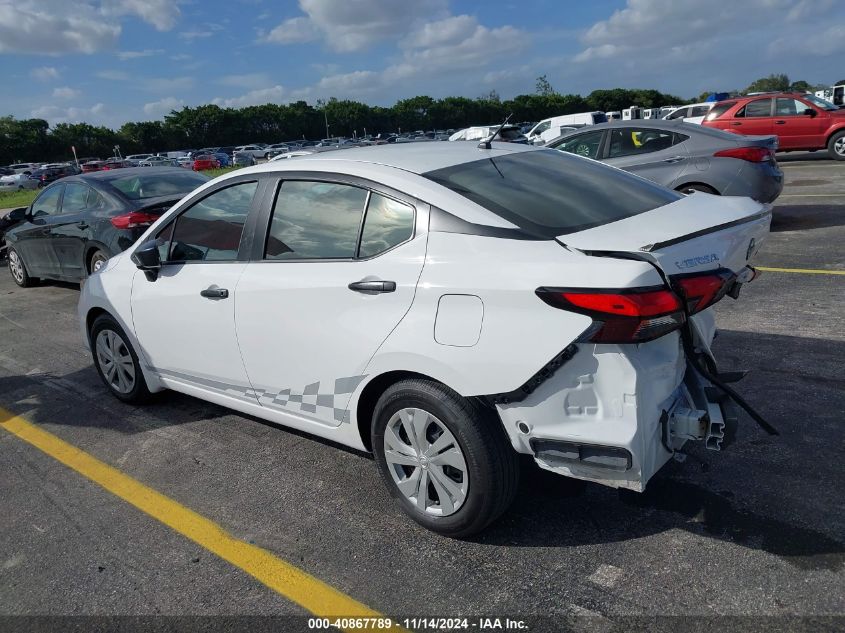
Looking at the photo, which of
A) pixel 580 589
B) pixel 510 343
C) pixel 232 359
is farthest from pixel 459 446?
pixel 232 359

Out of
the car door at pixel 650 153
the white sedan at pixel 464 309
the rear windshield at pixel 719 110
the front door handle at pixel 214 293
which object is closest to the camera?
the white sedan at pixel 464 309

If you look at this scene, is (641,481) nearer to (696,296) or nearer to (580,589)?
(580,589)

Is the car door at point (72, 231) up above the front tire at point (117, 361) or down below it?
above

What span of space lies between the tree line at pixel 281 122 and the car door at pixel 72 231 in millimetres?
74864

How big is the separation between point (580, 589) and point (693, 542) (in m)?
0.58

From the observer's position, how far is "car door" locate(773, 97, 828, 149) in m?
17.0

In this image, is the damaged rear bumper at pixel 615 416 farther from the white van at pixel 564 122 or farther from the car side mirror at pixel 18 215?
the white van at pixel 564 122

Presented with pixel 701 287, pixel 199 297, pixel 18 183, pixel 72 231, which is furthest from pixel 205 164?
pixel 701 287

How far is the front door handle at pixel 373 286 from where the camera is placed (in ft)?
9.58

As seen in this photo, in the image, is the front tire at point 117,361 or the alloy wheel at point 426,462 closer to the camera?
the alloy wheel at point 426,462

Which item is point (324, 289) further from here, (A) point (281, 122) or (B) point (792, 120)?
(A) point (281, 122)

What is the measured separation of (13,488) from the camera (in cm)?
381

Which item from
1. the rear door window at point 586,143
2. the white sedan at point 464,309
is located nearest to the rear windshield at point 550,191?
the white sedan at point 464,309

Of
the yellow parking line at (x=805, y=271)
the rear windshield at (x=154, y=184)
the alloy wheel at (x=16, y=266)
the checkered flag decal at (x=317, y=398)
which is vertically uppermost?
the rear windshield at (x=154, y=184)
